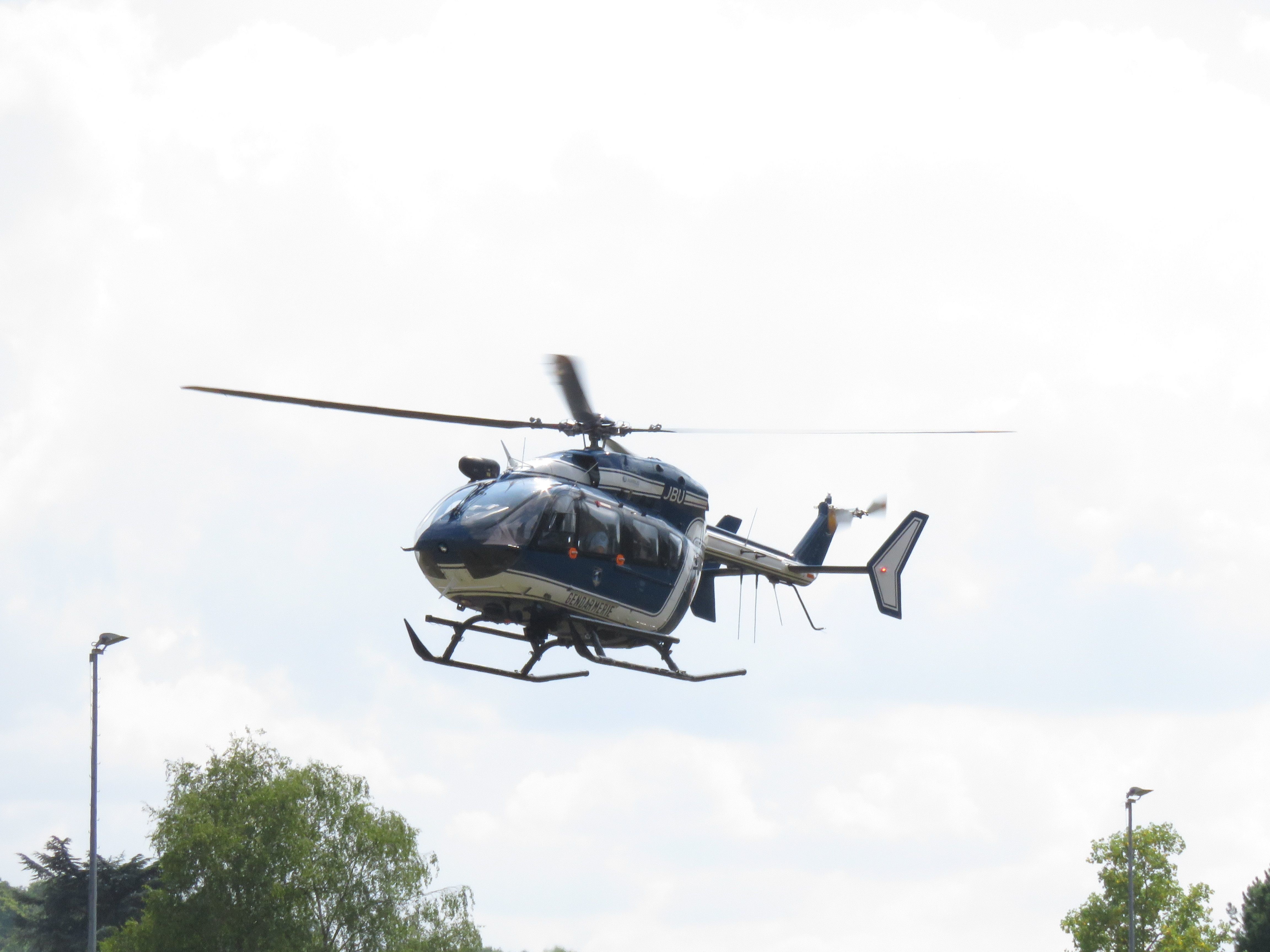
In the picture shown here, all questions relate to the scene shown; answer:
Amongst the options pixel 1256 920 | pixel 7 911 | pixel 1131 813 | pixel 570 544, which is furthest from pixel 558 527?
pixel 7 911

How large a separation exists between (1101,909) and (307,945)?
3144 cm

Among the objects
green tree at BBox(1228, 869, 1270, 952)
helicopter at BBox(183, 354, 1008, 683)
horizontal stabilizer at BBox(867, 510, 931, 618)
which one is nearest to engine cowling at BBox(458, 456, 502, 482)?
helicopter at BBox(183, 354, 1008, 683)

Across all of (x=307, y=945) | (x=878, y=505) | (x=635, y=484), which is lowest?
(x=307, y=945)

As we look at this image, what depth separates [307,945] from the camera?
5184 cm

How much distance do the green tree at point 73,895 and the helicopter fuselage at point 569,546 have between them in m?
36.8

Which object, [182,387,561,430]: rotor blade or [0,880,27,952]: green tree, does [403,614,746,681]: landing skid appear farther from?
[0,880,27,952]: green tree

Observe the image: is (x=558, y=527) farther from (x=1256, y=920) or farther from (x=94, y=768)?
(x=1256, y=920)

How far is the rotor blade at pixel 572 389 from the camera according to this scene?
24.5 m

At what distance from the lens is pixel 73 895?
183ft

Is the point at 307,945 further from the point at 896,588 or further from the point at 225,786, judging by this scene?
the point at 896,588

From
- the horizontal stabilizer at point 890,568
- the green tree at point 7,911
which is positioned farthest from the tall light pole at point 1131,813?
the green tree at point 7,911

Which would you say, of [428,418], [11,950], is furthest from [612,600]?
[11,950]

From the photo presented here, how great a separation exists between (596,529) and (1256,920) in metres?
43.8

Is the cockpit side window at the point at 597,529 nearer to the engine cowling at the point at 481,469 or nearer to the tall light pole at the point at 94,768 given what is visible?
the engine cowling at the point at 481,469
